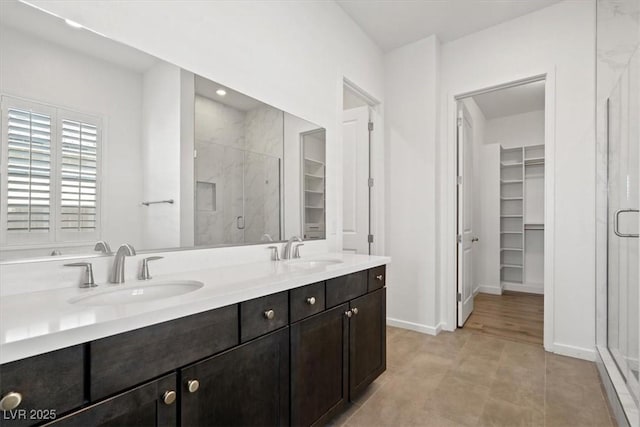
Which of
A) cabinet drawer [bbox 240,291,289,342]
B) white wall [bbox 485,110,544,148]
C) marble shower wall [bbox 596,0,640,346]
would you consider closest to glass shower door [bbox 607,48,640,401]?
marble shower wall [bbox 596,0,640,346]

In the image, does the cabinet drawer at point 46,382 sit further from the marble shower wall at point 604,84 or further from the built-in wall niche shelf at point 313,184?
the marble shower wall at point 604,84

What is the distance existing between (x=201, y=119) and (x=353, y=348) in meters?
1.48

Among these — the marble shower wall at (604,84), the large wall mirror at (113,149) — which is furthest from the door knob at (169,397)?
the marble shower wall at (604,84)

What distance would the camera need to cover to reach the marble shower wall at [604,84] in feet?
6.75

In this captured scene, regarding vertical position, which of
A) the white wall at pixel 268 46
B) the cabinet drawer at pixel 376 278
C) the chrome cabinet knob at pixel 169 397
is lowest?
the chrome cabinet knob at pixel 169 397

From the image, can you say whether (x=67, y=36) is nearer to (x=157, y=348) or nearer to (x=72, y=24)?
(x=72, y=24)

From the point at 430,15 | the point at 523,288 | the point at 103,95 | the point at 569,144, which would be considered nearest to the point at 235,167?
the point at 103,95

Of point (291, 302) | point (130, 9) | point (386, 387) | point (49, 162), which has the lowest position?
point (386, 387)

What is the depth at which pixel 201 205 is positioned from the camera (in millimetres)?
1656

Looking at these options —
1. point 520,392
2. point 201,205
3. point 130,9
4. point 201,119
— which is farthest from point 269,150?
point 520,392

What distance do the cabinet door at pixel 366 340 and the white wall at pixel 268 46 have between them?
746 millimetres

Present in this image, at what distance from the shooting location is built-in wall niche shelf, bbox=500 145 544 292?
15.9 feet

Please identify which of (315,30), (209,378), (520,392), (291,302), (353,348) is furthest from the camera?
(315,30)

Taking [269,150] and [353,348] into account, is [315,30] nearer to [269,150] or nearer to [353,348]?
[269,150]
